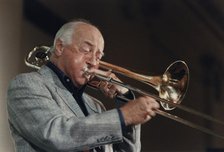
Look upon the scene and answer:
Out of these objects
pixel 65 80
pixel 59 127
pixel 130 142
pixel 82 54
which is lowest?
pixel 130 142

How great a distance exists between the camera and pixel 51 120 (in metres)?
1.68

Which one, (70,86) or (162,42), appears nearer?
(70,86)

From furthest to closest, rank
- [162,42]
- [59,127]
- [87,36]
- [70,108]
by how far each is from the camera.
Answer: [162,42] → [87,36] → [70,108] → [59,127]

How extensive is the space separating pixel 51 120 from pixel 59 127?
0.04 meters

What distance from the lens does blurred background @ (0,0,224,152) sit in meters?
3.20

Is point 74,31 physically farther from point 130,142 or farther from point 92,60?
point 130,142

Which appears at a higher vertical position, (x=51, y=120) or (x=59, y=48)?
(x=59, y=48)

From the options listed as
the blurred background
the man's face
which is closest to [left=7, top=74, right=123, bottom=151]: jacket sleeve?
the man's face

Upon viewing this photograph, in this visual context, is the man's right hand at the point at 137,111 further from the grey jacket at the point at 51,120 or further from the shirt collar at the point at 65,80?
the shirt collar at the point at 65,80

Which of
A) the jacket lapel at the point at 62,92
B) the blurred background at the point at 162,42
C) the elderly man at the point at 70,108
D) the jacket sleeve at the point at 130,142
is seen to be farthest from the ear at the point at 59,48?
the blurred background at the point at 162,42

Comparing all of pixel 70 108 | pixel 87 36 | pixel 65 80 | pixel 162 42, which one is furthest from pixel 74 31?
pixel 162 42

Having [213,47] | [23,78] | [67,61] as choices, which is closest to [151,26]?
[213,47]

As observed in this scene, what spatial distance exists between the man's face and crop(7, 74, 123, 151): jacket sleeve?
0.24 m

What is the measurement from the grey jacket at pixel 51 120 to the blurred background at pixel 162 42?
1.30m
